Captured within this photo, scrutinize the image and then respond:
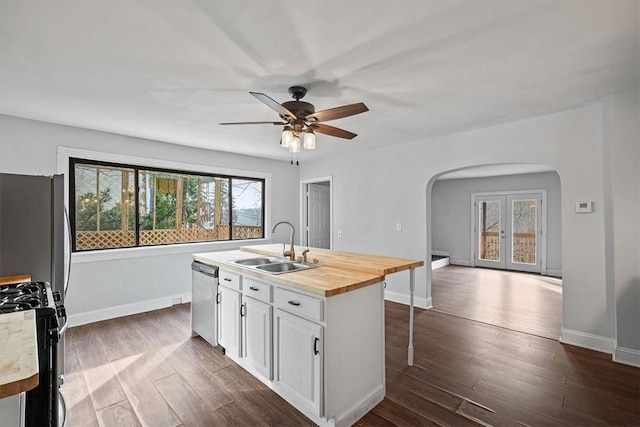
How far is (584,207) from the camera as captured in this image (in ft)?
9.66

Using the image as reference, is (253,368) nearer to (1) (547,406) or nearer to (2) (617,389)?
(1) (547,406)

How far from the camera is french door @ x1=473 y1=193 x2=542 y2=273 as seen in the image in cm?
676

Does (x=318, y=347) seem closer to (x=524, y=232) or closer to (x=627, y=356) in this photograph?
(x=627, y=356)

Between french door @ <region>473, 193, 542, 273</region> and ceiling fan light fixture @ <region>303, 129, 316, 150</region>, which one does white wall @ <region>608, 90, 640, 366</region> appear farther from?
french door @ <region>473, 193, 542, 273</region>

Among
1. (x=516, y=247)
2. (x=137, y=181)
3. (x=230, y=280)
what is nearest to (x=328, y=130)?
(x=230, y=280)

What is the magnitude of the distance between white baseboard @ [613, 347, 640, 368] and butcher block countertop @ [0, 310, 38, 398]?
402cm

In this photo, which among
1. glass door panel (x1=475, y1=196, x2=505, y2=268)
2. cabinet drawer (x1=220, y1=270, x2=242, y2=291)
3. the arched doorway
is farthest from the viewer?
glass door panel (x1=475, y1=196, x2=505, y2=268)

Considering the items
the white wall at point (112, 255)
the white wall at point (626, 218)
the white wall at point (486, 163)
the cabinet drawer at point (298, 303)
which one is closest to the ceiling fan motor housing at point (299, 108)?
the cabinet drawer at point (298, 303)

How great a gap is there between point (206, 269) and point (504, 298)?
4.51 meters

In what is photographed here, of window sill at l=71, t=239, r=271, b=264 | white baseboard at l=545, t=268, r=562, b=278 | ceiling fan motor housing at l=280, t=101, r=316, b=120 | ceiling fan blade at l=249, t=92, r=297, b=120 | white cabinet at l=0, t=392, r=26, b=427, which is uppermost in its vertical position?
ceiling fan motor housing at l=280, t=101, r=316, b=120

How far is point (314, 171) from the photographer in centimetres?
586

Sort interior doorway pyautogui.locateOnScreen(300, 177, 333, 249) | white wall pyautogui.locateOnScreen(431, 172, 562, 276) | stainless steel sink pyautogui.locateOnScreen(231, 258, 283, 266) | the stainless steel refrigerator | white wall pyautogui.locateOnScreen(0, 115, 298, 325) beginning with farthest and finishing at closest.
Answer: white wall pyautogui.locateOnScreen(431, 172, 562, 276), interior doorway pyautogui.locateOnScreen(300, 177, 333, 249), white wall pyautogui.locateOnScreen(0, 115, 298, 325), stainless steel sink pyautogui.locateOnScreen(231, 258, 283, 266), the stainless steel refrigerator

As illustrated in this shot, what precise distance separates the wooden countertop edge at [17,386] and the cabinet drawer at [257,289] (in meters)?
1.47

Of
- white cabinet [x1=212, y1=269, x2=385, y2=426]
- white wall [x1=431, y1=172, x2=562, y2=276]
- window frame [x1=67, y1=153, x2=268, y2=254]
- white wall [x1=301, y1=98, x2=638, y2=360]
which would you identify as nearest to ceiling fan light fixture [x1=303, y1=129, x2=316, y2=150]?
white cabinet [x1=212, y1=269, x2=385, y2=426]
